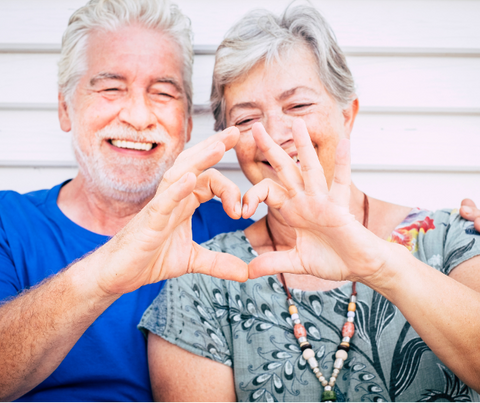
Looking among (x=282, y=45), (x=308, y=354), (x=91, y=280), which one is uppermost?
(x=282, y=45)

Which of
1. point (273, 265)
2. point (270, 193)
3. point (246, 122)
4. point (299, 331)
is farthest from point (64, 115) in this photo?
point (299, 331)

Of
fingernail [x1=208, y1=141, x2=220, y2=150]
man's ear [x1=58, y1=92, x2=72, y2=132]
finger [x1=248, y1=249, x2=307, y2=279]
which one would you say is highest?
fingernail [x1=208, y1=141, x2=220, y2=150]

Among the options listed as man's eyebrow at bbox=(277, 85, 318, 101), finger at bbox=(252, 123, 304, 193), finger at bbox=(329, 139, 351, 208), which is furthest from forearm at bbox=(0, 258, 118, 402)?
man's eyebrow at bbox=(277, 85, 318, 101)

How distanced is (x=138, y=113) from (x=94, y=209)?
1.87 feet

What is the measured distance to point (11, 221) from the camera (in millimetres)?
1981

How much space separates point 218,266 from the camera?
4.46 feet

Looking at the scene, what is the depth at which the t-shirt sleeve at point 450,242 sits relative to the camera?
1492 mm

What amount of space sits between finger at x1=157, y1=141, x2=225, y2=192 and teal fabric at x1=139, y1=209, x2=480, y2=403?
60 cm

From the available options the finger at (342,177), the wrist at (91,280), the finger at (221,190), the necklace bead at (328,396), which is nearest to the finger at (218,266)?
the finger at (221,190)

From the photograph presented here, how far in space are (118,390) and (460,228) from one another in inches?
60.7

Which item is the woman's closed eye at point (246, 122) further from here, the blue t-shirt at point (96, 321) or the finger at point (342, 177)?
the finger at point (342, 177)

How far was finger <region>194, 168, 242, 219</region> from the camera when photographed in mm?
1270

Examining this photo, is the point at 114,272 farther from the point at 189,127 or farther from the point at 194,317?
the point at 189,127

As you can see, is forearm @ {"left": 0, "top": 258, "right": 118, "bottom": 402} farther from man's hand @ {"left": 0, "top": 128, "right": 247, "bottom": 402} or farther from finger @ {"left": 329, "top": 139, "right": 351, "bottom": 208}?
finger @ {"left": 329, "top": 139, "right": 351, "bottom": 208}
